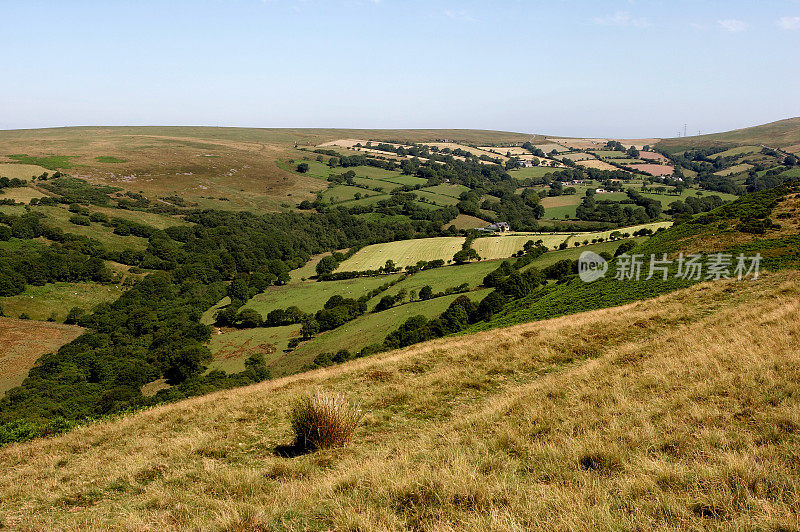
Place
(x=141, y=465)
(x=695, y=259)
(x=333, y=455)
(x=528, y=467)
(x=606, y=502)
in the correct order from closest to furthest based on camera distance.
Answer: (x=606, y=502), (x=528, y=467), (x=333, y=455), (x=141, y=465), (x=695, y=259)

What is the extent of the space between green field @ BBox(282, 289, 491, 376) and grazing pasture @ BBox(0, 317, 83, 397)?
116 ft

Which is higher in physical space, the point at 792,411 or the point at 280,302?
the point at 792,411

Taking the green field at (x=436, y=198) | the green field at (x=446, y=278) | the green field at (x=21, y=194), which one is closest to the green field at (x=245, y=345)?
the green field at (x=446, y=278)

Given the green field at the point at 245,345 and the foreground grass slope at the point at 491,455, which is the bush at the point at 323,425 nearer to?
the foreground grass slope at the point at 491,455

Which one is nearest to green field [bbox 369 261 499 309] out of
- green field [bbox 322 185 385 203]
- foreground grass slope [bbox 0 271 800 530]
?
foreground grass slope [bbox 0 271 800 530]

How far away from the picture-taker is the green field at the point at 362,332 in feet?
195

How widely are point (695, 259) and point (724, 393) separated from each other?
3717cm

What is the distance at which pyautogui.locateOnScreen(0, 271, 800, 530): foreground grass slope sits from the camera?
17.1 ft

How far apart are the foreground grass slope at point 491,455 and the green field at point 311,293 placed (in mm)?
74616

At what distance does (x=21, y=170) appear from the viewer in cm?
15712

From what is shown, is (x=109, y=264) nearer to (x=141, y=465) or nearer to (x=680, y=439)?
(x=141, y=465)

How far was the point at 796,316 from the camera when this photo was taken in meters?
14.3

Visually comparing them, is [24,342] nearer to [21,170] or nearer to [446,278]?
[446,278]

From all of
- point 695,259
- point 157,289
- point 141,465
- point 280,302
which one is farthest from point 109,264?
point 695,259
